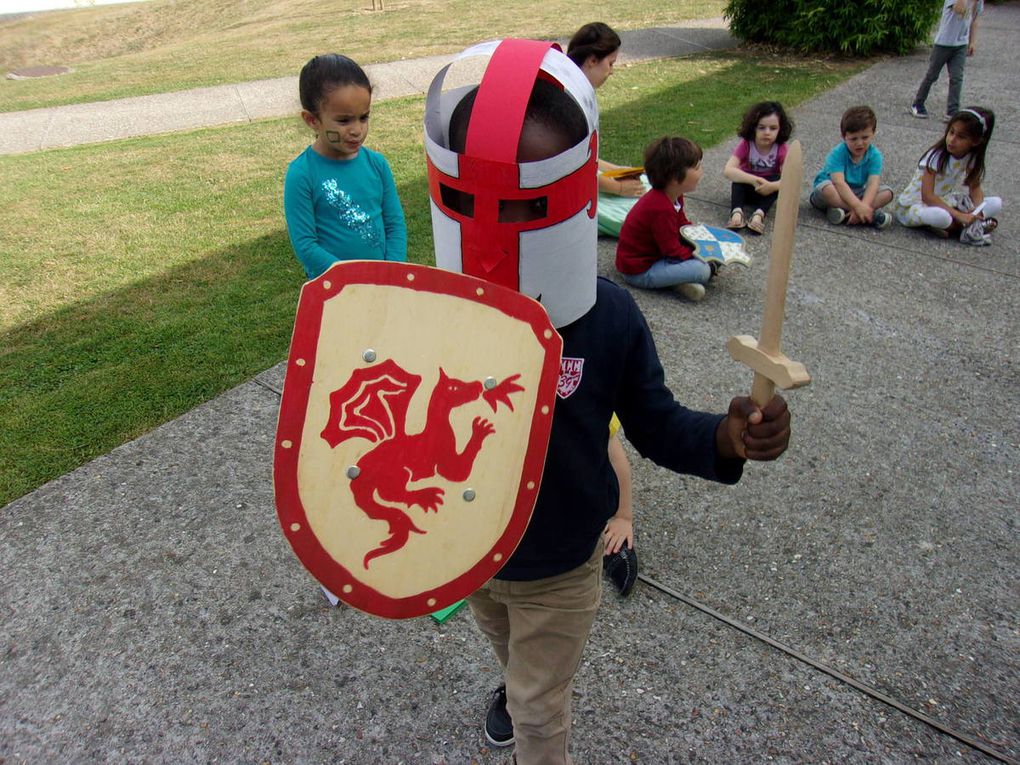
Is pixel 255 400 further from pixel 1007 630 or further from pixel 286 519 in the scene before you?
pixel 1007 630

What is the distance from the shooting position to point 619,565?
2.60 metres

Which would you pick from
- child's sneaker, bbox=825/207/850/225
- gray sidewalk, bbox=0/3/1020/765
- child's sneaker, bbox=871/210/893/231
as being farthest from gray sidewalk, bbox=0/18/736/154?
gray sidewalk, bbox=0/3/1020/765

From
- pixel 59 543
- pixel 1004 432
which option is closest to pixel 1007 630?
pixel 1004 432

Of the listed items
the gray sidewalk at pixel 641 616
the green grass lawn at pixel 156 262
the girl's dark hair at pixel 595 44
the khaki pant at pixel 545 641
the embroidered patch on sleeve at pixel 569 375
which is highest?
the girl's dark hair at pixel 595 44

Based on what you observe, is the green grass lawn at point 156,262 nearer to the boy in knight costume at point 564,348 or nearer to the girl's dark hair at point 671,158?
the girl's dark hair at point 671,158

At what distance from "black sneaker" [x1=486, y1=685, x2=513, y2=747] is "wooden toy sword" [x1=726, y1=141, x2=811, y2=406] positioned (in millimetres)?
1252

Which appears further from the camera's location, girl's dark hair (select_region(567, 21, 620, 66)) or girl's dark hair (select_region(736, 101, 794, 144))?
girl's dark hair (select_region(736, 101, 794, 144))

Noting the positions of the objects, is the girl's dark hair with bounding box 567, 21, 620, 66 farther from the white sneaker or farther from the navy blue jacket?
the navy blue jacket

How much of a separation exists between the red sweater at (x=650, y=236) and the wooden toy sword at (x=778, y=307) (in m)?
3.07

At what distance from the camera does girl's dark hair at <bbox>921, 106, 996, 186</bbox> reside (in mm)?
4996

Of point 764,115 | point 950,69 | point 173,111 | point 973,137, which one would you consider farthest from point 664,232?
point 173,111

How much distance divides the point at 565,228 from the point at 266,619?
1.77 meters

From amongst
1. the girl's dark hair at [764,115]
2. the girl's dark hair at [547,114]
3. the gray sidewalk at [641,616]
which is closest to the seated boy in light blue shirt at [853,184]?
the girl's dark hair at [764,115]

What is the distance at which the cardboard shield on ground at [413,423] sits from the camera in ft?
4.57
